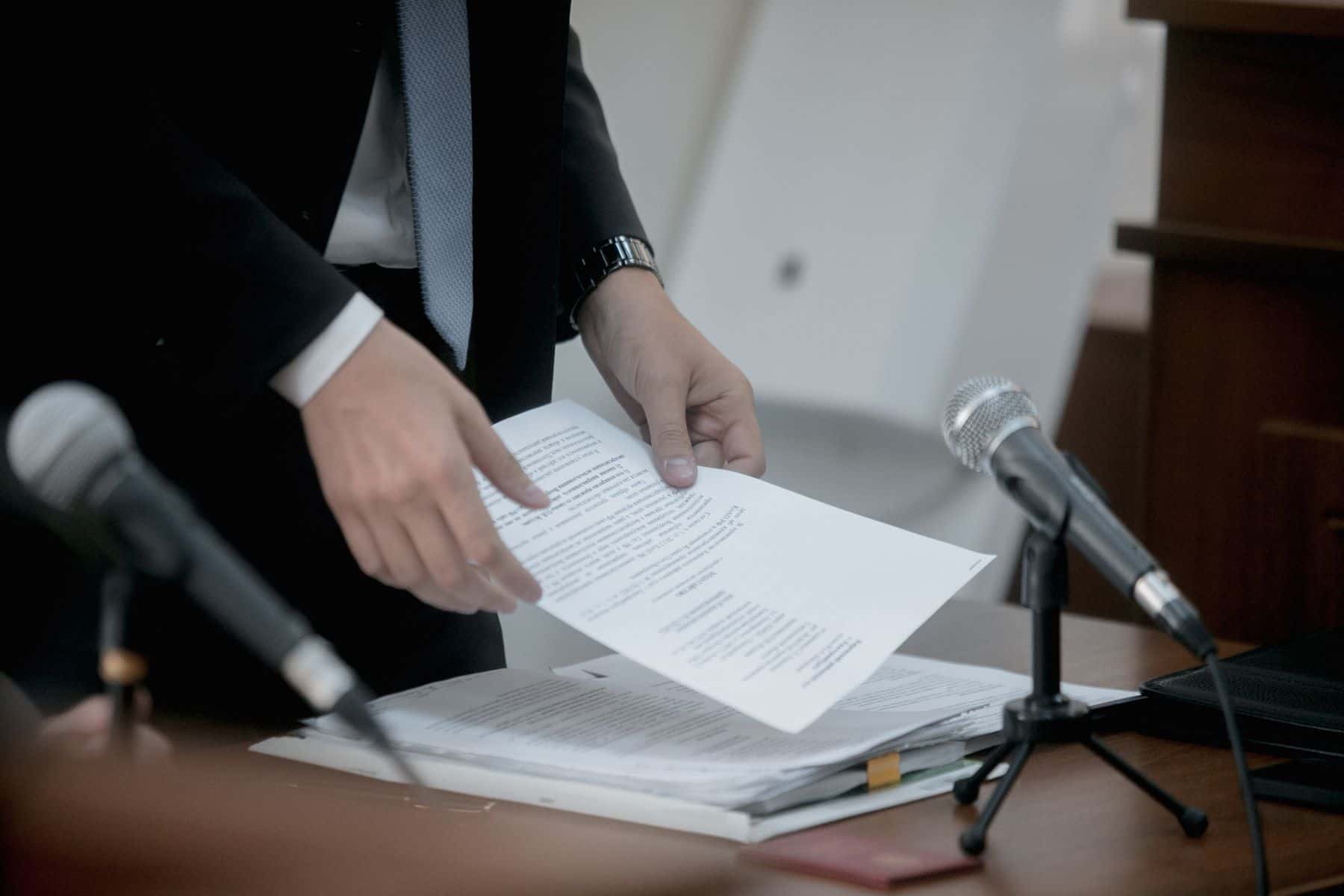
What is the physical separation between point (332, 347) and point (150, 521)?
0.32 meters

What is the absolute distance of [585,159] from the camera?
1.28 m

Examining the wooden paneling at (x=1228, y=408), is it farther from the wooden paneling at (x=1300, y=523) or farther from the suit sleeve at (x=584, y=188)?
the suit sleeve at (x=584, y=188)

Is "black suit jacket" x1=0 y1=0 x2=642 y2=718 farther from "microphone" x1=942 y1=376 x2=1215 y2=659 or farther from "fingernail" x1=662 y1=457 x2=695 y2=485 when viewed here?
"microphone" x1=942 y1=376 x2=1215 y2=659

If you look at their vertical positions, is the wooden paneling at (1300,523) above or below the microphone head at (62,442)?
below

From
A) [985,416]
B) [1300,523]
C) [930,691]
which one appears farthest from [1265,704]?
[1300,523]

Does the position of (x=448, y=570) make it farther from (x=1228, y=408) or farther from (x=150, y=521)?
(x=1228, y=408)

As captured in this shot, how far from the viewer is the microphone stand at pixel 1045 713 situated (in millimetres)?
751

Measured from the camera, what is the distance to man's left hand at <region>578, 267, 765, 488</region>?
1.12m

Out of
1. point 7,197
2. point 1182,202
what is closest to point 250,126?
point 7,197

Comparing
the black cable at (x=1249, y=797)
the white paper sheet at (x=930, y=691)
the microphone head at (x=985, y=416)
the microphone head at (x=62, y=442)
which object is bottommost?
the white paper sheet at (x=930, y=691)

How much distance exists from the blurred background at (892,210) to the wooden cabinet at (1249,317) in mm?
937

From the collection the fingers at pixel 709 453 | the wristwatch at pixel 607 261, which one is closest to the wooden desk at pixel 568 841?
the fingers at pixel 709 453

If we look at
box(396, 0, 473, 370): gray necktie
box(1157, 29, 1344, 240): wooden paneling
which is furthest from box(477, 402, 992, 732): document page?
box(1157, 29, 1344, 240): wooden paneling

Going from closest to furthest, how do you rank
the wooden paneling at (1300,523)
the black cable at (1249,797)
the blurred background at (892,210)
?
the black cable at (1249,797) → the wooden paneling at (1300,523) → the blurred background at (892,210)
